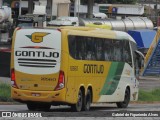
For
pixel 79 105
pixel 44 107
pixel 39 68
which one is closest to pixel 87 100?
pixel 79 105

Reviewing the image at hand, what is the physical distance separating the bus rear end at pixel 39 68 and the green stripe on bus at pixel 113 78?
3.97 metres

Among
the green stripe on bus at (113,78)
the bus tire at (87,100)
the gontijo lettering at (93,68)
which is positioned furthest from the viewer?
the green stripe on bus at (113,78)

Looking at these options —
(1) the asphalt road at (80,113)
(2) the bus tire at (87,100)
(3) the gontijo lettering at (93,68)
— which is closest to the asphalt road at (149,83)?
(1) the asphalt road at (80,113)

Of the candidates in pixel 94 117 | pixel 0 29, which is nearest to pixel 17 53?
pixel 94 117

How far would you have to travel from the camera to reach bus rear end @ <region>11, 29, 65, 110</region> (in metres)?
24.5

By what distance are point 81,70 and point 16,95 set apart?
2.59 m

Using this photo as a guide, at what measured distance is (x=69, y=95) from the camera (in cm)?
2486

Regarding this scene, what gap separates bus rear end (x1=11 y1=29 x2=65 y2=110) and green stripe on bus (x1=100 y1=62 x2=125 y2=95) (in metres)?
3.97

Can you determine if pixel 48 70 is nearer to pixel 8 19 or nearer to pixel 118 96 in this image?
pixel 118 96

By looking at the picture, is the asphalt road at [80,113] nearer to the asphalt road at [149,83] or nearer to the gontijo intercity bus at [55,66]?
the gontijo intercity bus at [55,66]

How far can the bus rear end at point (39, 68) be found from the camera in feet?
80.4

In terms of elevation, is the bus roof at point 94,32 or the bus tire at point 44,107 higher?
the bus roof at point 94,32

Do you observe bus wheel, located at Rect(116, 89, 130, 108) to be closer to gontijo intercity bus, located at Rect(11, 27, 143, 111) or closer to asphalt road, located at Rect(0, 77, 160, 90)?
gontijo intercity bus, located at Rect(11, 27, 143, 111)

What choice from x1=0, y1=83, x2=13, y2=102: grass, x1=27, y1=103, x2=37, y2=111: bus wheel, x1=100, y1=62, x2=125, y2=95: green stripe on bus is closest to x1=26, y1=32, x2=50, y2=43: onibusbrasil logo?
x1=27, y1=103, x2=37, y2=111: bus wheel
